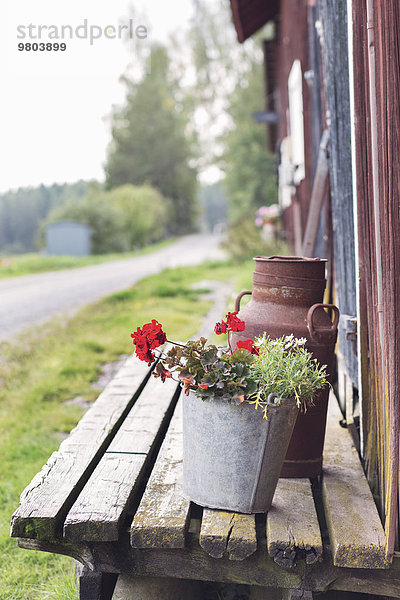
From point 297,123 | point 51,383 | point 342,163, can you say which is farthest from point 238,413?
point 297,123

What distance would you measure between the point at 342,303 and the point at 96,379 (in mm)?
2751

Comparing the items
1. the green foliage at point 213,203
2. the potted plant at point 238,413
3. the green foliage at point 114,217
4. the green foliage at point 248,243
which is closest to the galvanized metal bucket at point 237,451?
the potted plant at point 238,413

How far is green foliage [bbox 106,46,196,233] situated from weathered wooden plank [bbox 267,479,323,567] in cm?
4300

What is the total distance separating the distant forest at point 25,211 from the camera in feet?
215

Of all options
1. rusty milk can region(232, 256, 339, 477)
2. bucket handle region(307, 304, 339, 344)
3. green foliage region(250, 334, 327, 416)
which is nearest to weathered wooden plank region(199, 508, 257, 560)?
green foliage region(250, 334, 327, 416)

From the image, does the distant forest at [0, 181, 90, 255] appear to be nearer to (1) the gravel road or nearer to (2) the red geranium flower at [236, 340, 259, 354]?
(1) the gravel road

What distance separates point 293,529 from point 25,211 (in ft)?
224

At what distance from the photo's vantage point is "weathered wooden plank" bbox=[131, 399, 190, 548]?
5.65ft

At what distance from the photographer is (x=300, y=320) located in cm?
219

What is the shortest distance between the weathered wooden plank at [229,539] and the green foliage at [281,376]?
0.35 metres

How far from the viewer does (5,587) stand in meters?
2.35

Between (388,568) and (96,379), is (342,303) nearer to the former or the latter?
(388,568)

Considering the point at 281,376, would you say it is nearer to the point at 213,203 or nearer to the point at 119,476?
the point at 119,476

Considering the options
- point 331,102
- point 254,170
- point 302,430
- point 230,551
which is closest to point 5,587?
point 230,551
